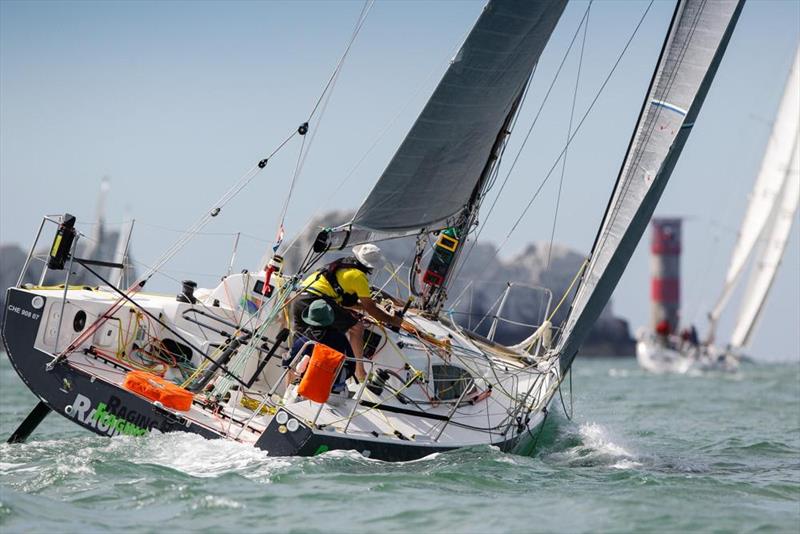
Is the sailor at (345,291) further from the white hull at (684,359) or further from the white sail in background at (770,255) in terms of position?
the white hull at (684,359)

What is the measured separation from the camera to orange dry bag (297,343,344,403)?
30.6 ft

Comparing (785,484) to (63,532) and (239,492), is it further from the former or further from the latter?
(63,532)

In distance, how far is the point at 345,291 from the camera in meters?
10.2

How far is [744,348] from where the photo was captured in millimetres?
47969

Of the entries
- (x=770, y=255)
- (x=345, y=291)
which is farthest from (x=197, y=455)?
(x=770, y=255)

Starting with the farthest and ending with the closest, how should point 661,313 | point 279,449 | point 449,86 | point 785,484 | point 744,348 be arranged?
1. point 661,313
2. point 744,348
3. point 449,86
4. point 785,484
5. point 279,449

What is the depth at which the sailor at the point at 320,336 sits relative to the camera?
10.0 metres

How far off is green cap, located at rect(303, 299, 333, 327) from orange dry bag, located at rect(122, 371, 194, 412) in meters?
1.24

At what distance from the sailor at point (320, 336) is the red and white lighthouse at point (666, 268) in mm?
63882

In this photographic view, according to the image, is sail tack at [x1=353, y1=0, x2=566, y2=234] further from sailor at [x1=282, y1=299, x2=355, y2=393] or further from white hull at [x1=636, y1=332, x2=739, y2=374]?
white hull at [x1=636, y1=332, x2=739, y2=374]

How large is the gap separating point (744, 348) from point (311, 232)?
26223 mm

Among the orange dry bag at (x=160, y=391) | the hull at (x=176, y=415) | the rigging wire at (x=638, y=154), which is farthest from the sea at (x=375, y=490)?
the rigging wire at (x=638, y=154)

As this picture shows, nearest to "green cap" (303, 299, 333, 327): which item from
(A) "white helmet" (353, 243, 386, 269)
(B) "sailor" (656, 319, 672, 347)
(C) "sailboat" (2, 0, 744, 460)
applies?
(C) "sailboat" (2, 0, 744, 460)

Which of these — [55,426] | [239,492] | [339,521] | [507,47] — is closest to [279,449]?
[239,492]
